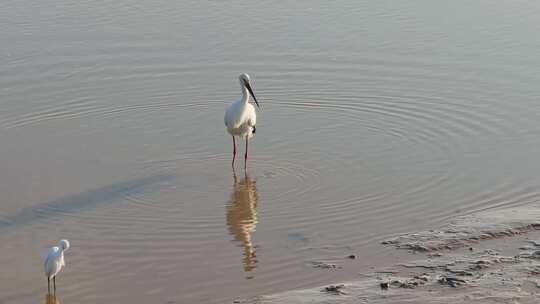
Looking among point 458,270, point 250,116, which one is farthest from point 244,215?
point 458,270

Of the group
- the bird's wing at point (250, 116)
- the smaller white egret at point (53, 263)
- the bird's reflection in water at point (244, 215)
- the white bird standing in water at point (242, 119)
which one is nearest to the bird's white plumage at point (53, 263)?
the smaller white egret at point (53, 263)

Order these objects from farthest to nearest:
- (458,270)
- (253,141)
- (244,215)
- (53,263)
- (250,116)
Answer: (253,141)
(250,116)
(244,215)
(458,270)
(53,263)

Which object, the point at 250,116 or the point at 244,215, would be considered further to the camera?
the point at 250,116

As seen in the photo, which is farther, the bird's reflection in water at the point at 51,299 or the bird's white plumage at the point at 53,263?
the bird's reflection in water at the point at 51,299

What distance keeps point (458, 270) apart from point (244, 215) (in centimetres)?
337

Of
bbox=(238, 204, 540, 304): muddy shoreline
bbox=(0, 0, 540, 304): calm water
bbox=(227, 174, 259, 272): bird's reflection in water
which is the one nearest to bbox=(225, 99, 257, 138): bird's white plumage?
bbox=(0, 0, 540, 304): calm water

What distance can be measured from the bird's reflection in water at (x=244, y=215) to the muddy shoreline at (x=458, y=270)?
4.36 feet

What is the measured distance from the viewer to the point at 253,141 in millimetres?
15734

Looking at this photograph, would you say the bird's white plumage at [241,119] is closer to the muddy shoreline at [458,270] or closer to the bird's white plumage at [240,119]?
the bird's white plumage at [240,119]

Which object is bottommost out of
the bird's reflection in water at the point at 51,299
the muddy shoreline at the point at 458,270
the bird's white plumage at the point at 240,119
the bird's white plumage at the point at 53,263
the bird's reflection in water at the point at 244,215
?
the bird's reflection in water at the point at 51,299

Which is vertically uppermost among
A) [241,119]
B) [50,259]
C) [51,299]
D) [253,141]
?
[241,119]

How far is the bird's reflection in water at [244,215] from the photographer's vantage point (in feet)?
37.9

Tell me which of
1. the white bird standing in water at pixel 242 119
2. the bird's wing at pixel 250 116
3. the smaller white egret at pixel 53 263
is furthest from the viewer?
the bird's wing at pixel 250 116

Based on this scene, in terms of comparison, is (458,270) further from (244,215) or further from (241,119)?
(241,119)
